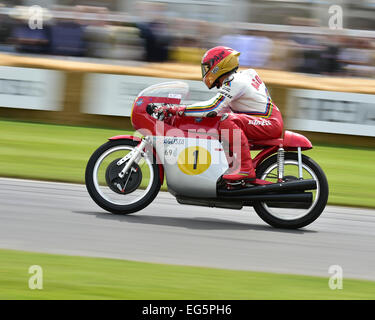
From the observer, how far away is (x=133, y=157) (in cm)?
685

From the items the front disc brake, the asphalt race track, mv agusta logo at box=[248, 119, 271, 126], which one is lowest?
the asphalt race track

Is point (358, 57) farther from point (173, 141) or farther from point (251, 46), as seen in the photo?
point (173, 141)

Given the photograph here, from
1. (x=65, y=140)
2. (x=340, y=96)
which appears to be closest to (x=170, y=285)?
(x=65, y=140)

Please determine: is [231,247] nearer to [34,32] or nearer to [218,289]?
[218,289]

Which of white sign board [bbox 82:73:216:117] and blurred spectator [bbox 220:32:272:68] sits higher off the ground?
blurred spectator [bbox 220:32:272:68]

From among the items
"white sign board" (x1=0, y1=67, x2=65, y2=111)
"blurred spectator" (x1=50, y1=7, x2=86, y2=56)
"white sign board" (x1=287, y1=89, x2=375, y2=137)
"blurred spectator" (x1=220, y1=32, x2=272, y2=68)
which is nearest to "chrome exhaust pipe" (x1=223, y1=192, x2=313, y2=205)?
"white sign board" (x1=287, y1=89, x2=375, y2=137)

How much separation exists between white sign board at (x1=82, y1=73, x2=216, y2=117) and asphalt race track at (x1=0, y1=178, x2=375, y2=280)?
4857 mm

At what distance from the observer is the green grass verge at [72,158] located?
8.80 m

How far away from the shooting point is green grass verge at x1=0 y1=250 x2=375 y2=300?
4.64 meters

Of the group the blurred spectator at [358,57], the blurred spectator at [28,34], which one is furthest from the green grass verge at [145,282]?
the blurred spectator at [28,34]

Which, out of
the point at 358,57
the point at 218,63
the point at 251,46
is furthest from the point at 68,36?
the point at 218,63

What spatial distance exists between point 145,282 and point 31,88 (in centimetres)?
852

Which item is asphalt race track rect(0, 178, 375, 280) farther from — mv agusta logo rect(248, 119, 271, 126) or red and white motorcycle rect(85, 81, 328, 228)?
mv agusta logo rect(248, 119, 271, 126)
